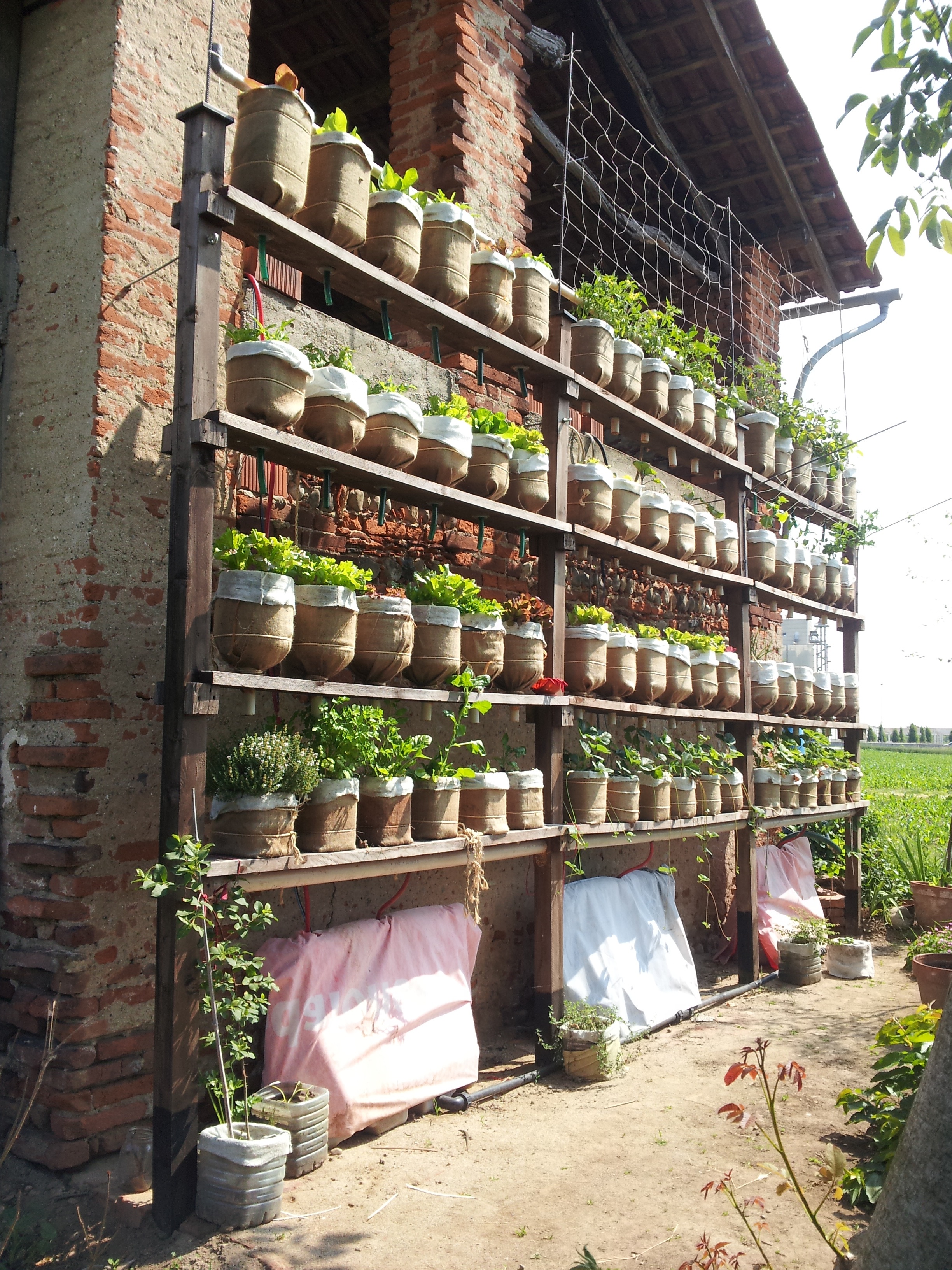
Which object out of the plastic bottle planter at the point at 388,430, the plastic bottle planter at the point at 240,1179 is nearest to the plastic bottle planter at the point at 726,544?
the plastic bottle planter at the point at 388,430

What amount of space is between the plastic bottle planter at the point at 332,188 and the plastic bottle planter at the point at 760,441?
3.94 m

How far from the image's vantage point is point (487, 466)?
4.18m

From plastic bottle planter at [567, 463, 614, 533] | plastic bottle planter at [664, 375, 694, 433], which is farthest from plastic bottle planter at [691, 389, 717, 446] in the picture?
plastic bottle planter at [567, 463, 614, 533]

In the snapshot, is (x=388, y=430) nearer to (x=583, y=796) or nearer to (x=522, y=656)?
(x=522, y=656)

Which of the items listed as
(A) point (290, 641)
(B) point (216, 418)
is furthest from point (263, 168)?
(A) point (290, 641)

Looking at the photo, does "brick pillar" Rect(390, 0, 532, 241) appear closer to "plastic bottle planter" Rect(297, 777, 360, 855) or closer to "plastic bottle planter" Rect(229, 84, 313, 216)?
"plastic bottle planter" Rect(229, 84, 313, 216)

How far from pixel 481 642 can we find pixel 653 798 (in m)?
1.74

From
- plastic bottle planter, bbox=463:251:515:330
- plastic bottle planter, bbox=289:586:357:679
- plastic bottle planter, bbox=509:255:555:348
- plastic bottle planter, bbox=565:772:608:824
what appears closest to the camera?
plastic bottle planter, bbox=289:586:357:679

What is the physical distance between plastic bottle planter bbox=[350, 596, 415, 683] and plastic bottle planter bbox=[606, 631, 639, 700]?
163 centimetres

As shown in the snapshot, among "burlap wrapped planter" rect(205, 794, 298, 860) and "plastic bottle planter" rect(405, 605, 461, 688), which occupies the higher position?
"plastic bottle planter" rect(405, 605, 461, 688)

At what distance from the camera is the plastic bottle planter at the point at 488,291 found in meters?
4.29

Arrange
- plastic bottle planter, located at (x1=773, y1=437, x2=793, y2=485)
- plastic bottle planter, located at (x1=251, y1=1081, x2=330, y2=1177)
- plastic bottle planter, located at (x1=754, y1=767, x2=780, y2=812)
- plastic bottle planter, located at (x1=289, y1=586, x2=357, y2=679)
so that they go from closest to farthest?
plastic bottle planter, located at (x1=251, y1=1081, x2=330, y2=1177) → plastic bottle planter, located at (x1=289, y1=586, x2=357, y2=679) → plastic bottle planter, located at (x1=754, y1=767, x2=780, y2=812) → plastic bottle planter, located at (x1=773, y1=437, x2=793, y2=485)

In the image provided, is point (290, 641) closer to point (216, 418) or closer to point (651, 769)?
point (216, 418)

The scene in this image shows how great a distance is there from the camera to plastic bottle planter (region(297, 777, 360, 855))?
327 centimetres
